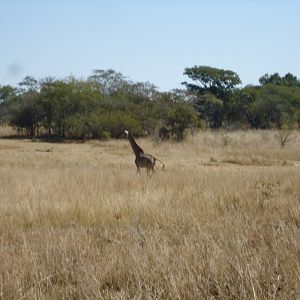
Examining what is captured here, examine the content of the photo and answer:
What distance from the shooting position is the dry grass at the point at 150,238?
12.4ft

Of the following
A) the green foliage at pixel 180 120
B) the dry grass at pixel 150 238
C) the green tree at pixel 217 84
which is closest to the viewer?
the dry grass at pixel 150 238

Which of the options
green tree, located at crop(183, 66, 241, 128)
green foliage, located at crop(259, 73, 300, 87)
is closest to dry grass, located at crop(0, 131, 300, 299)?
green tree, located at crop(183, 66, 241, 128)

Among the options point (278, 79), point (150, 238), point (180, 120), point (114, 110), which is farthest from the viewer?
point (278, 79)

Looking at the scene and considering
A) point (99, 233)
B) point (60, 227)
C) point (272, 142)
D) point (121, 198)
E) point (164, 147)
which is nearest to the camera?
point (99, 233)

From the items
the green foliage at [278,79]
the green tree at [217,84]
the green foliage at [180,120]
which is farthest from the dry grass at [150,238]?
the green foliage at [278,79]

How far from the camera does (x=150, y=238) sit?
16.5ft

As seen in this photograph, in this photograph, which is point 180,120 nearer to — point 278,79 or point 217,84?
point 217,84

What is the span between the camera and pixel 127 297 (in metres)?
3.72

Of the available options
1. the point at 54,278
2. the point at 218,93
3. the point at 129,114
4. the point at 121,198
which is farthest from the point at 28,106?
the point at 54,278

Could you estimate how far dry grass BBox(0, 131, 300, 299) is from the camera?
3781mm

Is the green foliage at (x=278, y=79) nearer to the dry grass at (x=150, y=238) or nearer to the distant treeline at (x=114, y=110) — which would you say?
the distant treeline at (x=114, y=110)

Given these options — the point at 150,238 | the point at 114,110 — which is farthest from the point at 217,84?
the point at 150,238

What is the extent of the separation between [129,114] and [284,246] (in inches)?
1303

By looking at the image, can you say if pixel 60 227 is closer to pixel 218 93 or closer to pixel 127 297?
pixel 127 297
